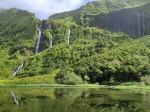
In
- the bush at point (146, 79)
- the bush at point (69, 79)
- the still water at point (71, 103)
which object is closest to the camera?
the still water at point (71, 103)

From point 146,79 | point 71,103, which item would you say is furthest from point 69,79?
point 71,103

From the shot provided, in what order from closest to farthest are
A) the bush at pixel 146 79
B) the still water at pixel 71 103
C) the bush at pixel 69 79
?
1. the still water at pixel 71 103
2. the bush at pixel 146 79
3. the bush at pixel 69 79

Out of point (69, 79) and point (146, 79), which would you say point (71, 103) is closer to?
point (69, 79)

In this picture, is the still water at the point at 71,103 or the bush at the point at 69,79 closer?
the still water at the point at 71,103

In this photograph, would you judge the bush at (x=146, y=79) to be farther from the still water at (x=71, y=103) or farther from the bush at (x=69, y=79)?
the still water at (x=71, y=103)

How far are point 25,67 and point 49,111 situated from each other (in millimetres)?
157945

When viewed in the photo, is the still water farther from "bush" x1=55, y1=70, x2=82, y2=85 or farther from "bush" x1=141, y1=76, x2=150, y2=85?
"bush" x1=55, y1=70, x2=82, y2=85

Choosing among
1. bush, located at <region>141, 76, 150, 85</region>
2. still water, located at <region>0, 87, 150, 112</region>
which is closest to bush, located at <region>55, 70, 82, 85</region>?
bush, located at <region>141, 76, 150, 85</region>

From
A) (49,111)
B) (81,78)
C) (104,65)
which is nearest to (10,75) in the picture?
(81,78)

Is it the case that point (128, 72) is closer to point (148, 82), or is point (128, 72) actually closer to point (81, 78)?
point (148, 82)

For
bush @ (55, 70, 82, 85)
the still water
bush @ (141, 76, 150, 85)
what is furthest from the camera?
bush @ (55, 70, 82, 85)

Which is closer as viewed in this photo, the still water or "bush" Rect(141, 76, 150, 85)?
the still water

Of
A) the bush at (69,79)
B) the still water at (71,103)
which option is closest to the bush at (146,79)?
the bush at (69,79)

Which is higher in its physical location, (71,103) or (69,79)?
(71,103)
